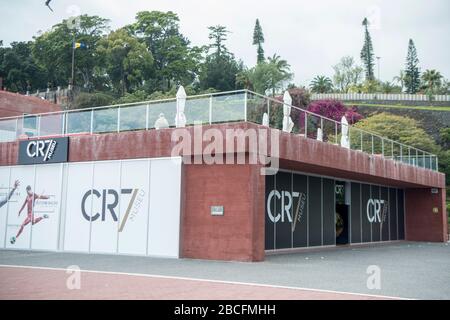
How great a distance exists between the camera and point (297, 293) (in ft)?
28.4

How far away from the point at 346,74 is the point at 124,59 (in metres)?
41.5

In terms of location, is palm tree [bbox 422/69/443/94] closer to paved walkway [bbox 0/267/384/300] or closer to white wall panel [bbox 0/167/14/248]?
white wall panel [bbox 0/167/14/248]

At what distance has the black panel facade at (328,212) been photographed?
22.2 meters

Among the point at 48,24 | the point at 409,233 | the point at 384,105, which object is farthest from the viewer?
the point at 48,24

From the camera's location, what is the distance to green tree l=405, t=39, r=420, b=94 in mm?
93688

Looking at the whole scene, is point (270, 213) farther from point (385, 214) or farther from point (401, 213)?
point (401, 213)

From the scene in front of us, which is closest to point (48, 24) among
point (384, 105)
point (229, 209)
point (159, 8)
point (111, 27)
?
point (111, 27)

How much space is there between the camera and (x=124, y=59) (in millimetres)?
66188

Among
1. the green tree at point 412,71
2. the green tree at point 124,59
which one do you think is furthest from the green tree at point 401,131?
the green tree at point 412,71

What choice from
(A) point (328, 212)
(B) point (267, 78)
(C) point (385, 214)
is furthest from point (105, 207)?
(B) point (267, 78)

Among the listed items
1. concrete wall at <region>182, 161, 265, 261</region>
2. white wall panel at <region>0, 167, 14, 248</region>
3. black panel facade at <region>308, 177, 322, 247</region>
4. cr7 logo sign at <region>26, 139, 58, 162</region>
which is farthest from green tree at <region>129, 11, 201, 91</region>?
concrete wall at <region>182, 161, 265, 261</region>

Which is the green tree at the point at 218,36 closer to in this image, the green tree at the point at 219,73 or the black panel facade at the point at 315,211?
the green tree at the point at 219,73

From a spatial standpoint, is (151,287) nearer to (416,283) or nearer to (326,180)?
(416,283)
